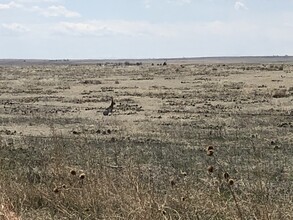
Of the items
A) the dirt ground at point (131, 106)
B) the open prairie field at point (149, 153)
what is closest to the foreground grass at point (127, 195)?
the open prairie field at point (149, 153)

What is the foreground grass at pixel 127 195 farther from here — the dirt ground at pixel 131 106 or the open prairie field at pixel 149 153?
the dirt ground at pixel 131 106

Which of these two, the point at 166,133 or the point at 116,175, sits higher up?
the point at 116,175

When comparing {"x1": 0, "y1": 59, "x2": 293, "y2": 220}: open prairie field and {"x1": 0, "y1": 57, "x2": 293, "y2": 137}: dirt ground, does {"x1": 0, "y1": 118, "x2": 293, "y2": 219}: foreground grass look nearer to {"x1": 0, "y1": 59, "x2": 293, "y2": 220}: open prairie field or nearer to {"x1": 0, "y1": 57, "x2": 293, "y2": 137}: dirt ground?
{"x1": 0, "y1": 59, "x2": 293, "y2": 220}: open prairie field

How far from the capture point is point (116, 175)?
7730 mm

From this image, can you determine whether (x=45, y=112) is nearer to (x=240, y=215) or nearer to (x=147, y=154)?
(x=147, y=154)

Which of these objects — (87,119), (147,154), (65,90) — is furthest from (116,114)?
(65,90)

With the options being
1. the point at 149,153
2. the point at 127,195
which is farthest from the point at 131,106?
the point at 127,195

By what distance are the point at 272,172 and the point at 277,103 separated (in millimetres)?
16891

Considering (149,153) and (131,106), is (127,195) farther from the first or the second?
(131,106)

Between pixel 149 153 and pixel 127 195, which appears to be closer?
pixel 127 195

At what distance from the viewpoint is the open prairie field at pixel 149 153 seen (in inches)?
263

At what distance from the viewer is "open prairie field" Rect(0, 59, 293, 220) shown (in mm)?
6668

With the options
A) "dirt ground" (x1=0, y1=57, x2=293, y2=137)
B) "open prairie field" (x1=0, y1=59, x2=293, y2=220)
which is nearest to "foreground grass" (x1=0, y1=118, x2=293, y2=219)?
"open prairie field" (x1=0, y1=59, x2=293, y2=220)

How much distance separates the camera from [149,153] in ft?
47.6
